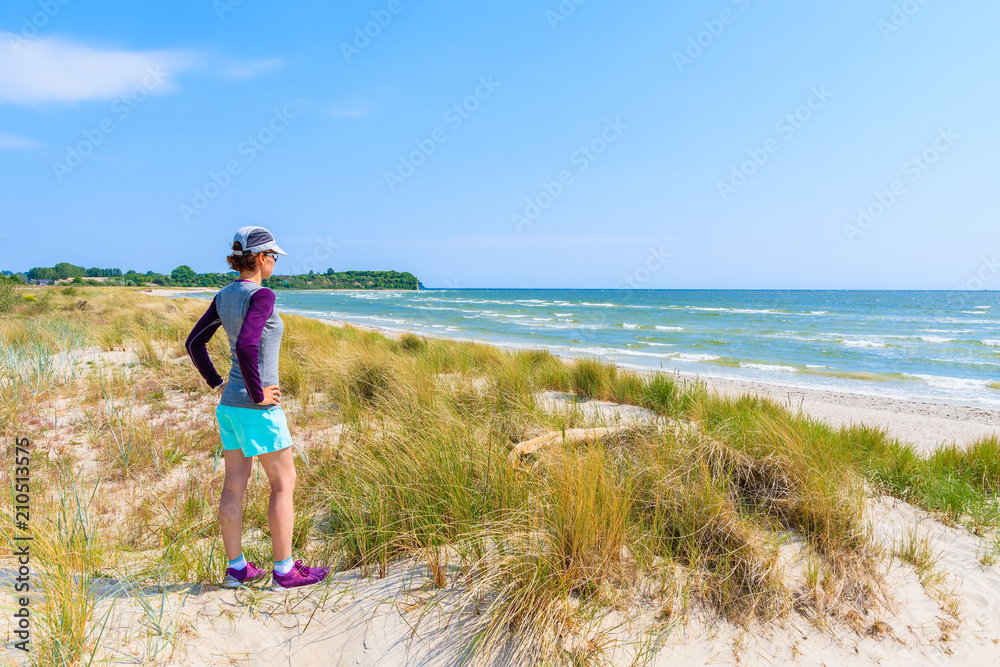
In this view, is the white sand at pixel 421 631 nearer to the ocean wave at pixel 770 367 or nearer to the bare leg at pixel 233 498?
the bare leg at pixel 233 498

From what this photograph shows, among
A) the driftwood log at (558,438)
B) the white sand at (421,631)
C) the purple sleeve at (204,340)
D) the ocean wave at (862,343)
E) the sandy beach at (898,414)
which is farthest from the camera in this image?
the ocean wave at (862,343)

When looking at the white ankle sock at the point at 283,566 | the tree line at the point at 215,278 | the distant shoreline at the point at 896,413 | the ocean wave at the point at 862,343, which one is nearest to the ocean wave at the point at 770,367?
the distant shoreline at the point at 896,413

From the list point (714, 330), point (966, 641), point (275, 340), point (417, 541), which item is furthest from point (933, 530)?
point (714, 330)

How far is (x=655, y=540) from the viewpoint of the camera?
2.72 m

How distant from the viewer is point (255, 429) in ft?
7.37

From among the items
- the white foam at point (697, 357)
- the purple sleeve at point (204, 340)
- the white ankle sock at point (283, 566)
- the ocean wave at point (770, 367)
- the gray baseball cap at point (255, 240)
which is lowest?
the ocean wave at point (770, 367)

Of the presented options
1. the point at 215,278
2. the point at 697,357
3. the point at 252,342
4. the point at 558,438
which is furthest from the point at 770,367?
the point at 215,278

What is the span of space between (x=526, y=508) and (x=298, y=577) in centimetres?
124

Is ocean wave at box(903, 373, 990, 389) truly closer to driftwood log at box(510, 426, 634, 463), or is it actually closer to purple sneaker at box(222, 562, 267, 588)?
driftwood log at box(510, 426, 634, 463)

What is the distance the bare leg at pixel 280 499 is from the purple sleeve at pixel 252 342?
1.10 feet

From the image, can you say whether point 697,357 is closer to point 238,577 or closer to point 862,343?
point 862,343

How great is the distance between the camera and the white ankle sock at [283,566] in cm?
236

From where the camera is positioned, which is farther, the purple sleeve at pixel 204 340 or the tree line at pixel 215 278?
the tree line at pixel 215 278

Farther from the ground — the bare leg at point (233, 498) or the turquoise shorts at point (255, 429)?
the turquoise shorts at point (255, 429)
